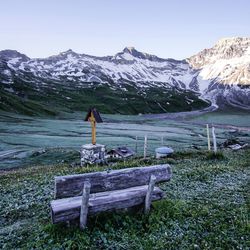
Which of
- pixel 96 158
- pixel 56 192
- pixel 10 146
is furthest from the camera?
pixel 10 146

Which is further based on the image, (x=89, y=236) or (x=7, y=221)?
(x=7, y=221)

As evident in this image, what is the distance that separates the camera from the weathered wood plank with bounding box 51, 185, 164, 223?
1201 centimetres

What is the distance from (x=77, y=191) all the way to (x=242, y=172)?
52.2 feet

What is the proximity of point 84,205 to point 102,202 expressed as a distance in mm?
1006

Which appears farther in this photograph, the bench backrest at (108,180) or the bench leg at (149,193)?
the bench leg at (149,193)

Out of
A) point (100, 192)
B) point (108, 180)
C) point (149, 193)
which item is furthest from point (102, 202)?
point (149, 193)

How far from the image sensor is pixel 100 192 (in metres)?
13.8

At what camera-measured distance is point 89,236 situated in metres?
12.1

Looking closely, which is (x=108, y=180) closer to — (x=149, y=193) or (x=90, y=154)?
(x=149, y=193)

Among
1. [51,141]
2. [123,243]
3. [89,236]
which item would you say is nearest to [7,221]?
[89,236]

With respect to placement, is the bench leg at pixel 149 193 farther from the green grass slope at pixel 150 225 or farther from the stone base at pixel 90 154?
the stone base at pixel 90 154

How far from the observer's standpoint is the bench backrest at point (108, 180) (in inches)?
519

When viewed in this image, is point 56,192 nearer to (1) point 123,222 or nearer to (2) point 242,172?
(1) point 123,222

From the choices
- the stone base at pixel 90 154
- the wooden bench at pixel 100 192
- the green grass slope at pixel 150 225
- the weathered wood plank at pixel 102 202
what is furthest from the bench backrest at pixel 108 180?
the stone base at pixel 90 154
